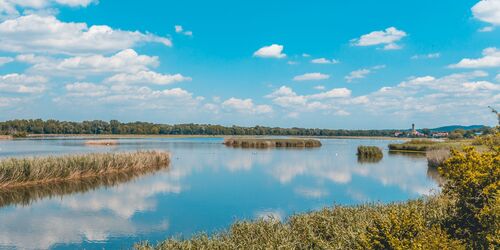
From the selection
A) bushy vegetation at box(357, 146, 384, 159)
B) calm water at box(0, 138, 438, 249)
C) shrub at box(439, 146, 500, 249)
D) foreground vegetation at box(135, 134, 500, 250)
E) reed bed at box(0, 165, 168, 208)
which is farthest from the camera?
bushy vegetation at box(357, 146, 384, 159)

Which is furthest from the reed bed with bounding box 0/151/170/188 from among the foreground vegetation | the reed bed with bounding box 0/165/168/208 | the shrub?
the shrub

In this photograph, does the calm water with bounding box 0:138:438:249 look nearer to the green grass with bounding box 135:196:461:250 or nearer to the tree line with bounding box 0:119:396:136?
the green grass with bounding box 135:196:461:250

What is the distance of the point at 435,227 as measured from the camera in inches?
372

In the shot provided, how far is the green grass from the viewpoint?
794 cm

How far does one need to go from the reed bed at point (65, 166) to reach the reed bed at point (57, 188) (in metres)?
0.59

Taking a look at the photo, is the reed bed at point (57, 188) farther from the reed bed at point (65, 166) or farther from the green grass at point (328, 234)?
the green grass at point (328, 234)

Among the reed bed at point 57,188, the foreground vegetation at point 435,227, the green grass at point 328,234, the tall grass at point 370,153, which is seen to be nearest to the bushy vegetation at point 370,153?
the tall grass at point 370,153

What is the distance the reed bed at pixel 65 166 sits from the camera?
91.5 ft

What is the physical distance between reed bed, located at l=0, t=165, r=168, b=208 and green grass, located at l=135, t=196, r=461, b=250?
632 inches

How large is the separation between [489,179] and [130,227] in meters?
14.3

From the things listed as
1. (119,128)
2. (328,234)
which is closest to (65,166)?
(328,234)

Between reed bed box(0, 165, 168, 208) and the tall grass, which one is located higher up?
the tall grass

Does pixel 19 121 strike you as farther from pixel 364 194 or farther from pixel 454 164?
pixel 454 164

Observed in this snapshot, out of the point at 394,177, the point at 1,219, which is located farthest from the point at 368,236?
the point at 394,177
